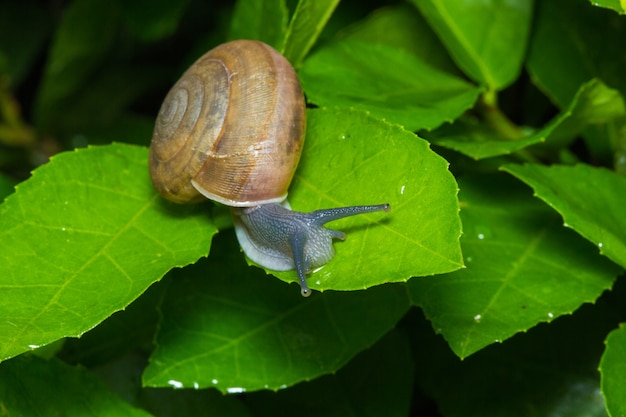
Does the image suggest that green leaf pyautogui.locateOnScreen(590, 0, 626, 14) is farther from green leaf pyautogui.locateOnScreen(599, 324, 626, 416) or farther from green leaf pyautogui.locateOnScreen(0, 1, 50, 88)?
green leaf pyautogui.locateOnScreen(0, 1, 50, 88)

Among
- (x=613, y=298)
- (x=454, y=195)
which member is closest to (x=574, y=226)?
(x=454, y=195)

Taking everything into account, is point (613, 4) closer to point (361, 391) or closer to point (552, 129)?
point (552, 129)

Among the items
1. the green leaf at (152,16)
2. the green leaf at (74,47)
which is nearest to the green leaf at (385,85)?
the green leaf at (152,16)

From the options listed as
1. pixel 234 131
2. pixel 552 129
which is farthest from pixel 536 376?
pixel 234 131

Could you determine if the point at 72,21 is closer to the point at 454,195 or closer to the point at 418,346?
the point at 418,346

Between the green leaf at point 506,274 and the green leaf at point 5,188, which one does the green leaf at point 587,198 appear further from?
the green leaf at point 5,188

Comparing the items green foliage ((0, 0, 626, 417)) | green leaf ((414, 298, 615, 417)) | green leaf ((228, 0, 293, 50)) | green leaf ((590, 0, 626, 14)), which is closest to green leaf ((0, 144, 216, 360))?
green foliage ((0, 0, 626, 417))
